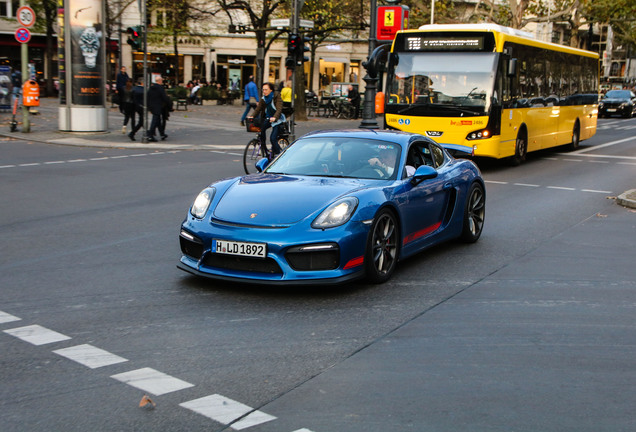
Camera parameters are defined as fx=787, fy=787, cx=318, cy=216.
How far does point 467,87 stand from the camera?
17047mm

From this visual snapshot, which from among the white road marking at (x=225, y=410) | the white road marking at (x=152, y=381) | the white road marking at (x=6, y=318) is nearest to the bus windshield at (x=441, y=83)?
the white road marking at (x=6, y=318)

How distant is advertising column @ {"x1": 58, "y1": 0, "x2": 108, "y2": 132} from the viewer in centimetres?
2288

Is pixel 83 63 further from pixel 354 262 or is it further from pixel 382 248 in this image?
pixel 354 262

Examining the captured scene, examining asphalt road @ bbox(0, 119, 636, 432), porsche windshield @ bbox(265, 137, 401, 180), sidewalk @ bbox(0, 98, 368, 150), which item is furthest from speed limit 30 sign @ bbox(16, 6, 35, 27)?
porsche windshield @ bbox(265, 137, 401, 180)

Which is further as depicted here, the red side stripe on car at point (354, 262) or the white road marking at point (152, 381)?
the red side stripe on car at point (354, 262)

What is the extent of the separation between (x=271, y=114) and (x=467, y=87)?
4332mm

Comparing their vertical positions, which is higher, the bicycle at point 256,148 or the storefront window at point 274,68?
the storefront window at point 274,68

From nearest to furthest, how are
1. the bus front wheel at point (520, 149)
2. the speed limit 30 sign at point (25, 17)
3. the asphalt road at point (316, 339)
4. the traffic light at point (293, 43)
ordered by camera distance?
1. the asphalt road at point (316, 339)
2. the bus front wheel at point (520, 149)
3. the speed limit 30 sign at point (25, 17)
4. the traffic light at point (293, 43)

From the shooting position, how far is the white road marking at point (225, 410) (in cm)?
394

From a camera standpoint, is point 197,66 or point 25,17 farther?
point 197,66

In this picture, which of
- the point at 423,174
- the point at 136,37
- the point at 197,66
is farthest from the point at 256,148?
the point at 197,66

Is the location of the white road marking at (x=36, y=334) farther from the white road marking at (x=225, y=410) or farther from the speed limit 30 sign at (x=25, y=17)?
the speed limit 30 sign at (x=25, y=17)

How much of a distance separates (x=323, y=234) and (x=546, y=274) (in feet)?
8.32

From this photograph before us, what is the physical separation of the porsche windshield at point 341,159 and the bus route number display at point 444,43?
10.1 metres
